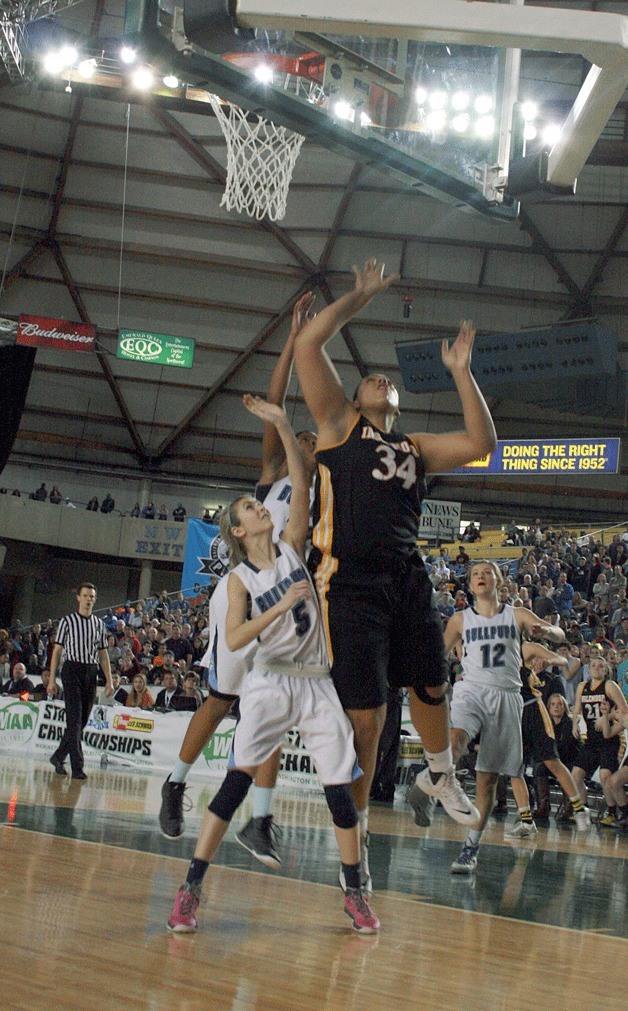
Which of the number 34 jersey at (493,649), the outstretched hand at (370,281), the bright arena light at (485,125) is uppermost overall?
the bright arena light at (485,125)

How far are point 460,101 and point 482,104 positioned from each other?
183 millimetres

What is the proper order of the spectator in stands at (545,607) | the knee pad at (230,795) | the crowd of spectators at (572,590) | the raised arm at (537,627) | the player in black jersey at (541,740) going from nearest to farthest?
the knee pad at (230,795), the raised arm at (537,627), the player in black jersey at (541,740), the crowd of spectators at (572,590), the spectator in stands at (545,607)

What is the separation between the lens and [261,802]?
4.80m

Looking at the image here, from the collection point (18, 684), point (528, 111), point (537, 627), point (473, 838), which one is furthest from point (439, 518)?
point (473, 838)

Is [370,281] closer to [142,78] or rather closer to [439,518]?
[142,78]

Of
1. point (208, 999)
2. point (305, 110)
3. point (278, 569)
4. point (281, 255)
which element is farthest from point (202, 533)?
point (208, 999)

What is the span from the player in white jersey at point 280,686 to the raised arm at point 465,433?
0.59 meters

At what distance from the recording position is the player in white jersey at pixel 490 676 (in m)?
6.93

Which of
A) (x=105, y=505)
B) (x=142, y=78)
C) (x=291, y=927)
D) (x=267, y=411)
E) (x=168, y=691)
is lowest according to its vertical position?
(x=291, y=927)

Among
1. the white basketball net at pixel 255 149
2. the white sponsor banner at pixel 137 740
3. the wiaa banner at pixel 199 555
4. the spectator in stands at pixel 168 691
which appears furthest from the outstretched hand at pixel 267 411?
the wiaa banner at pixel 199 555

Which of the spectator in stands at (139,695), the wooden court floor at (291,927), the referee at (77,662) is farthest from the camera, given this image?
the spectator in stands at (139,695)

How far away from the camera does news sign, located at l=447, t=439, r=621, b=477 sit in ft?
84.3

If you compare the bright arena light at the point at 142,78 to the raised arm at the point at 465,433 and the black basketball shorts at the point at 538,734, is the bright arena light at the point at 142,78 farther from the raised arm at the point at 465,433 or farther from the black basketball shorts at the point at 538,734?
the raised arm at the point at 465,433

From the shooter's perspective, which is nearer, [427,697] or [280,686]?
[280,686]
